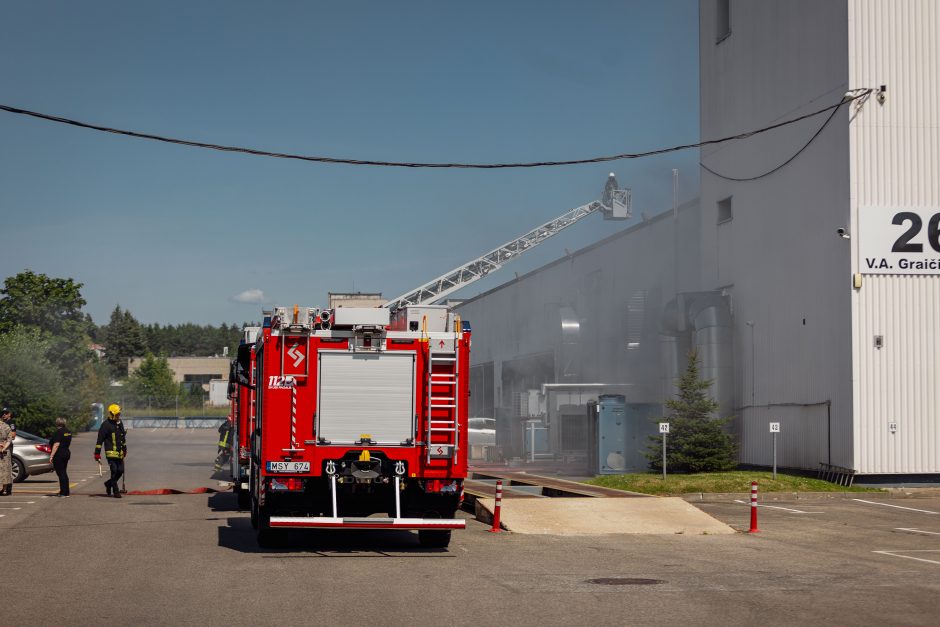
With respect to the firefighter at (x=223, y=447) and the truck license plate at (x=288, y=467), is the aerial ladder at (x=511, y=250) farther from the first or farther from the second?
the truck license plate at (x=288, y=467)

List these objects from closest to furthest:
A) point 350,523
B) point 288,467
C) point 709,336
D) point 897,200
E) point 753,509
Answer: point 350,523, point 288,467, point 753,509, point 897,200, point 709,336

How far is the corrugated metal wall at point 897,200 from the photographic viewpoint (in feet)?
88.2

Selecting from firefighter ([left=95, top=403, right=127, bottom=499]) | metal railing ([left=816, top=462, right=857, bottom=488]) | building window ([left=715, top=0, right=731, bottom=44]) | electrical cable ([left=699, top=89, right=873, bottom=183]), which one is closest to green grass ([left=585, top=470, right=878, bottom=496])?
metal railing ([left=816, top=462, right=857, bottom=488])

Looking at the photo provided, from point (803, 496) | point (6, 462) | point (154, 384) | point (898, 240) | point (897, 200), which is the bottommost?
point (803, 496)

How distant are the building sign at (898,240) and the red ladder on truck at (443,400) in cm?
1604

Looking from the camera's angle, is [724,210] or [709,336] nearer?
[709,336]

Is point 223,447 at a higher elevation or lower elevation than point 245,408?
lower

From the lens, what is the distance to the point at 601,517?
60.3 feet

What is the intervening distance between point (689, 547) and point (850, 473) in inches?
496

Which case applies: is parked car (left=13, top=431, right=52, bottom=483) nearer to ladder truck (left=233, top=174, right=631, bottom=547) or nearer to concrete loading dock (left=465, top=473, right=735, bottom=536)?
concrete loading dock (left=465, top=473, right=735, bottom=536)

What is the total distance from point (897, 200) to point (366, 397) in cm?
1807

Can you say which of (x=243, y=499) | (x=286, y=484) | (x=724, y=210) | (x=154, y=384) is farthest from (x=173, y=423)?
(x=286, y=484)

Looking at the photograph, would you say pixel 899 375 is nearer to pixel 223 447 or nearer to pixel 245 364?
pixel 245 364

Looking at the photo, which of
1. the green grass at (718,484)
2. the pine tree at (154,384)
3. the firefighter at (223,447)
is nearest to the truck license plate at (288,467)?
the green grass at (718,484)
